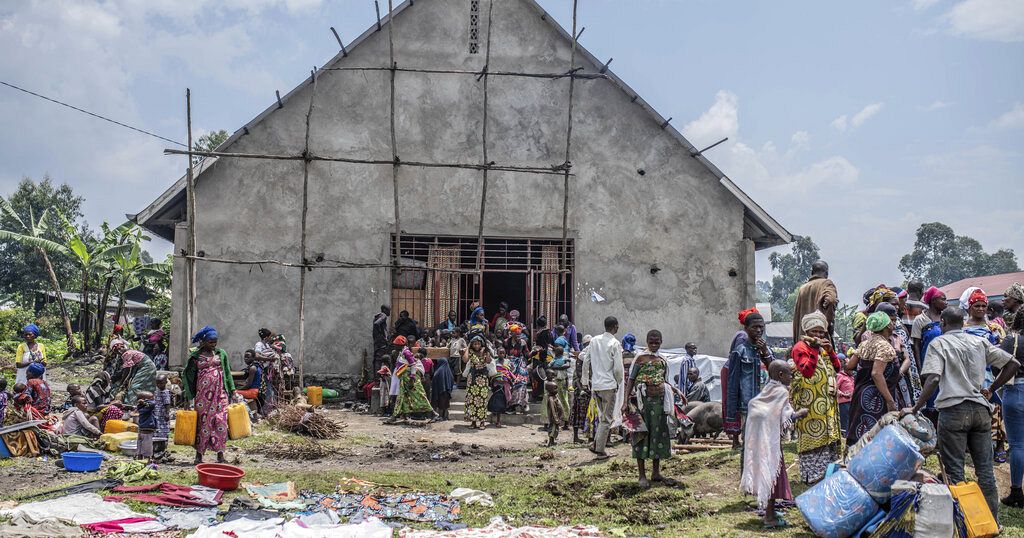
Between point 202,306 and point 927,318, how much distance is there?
13.0 meters

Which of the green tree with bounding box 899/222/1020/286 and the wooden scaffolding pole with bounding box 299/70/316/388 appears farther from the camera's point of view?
the green tree with bounding box 899/222/1020/286

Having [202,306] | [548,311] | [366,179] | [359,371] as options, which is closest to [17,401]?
[202,306]

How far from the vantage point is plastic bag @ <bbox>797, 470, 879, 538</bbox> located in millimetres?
5812

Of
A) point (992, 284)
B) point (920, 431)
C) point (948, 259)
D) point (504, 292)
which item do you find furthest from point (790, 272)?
point (920, 431)

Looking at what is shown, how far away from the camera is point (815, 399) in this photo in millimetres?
7238

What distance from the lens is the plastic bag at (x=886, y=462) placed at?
225 inches

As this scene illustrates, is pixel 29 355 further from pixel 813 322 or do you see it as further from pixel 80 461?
pixel 813 322

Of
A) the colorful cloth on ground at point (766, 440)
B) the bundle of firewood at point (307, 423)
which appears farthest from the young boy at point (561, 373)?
the colorful cloth on ground at point (766, 440)

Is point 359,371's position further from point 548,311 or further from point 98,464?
point 98,464

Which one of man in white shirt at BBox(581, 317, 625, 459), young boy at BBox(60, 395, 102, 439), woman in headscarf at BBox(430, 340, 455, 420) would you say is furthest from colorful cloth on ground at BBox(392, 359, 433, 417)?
young boy at BBox(60, 395, 102, 439)

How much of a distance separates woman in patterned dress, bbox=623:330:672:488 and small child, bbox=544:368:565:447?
3.82 m

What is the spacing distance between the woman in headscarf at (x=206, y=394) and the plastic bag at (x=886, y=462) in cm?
702

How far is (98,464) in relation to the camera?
915 centimetres

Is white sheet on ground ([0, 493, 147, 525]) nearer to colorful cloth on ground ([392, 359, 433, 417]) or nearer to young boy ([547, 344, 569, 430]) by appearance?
young boy ([547, 344, 569, 430])
